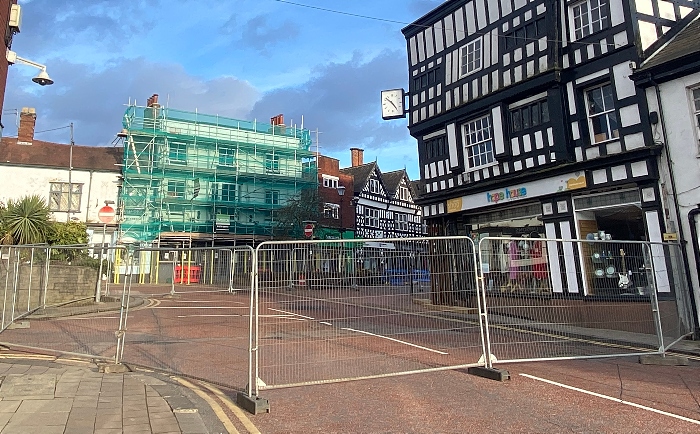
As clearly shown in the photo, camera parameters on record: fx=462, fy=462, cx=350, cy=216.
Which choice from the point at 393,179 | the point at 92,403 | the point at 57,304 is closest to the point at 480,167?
the point at 57,304

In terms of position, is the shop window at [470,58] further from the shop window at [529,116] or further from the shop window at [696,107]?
the shop window at [696,107]

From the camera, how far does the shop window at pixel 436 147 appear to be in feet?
62.4

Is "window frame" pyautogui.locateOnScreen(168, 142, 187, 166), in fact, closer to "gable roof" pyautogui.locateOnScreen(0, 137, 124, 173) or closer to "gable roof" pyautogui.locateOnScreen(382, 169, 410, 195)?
"gable roof" pyautogui.locateOnScreen(0, 137, 124, 173)

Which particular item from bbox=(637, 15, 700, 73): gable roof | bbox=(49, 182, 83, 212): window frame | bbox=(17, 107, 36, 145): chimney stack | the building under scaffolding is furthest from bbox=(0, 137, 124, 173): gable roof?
bbox=(637, 15, 700, 73): gable roof

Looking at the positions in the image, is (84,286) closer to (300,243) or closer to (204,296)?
(204,296)

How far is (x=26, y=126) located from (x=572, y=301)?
4093 centimetres

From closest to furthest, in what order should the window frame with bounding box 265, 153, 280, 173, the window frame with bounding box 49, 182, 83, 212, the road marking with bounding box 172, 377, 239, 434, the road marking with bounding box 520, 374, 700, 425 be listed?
the road marking with bounding box 172, 377, 239, 434 → the road marking with bounding box 520, 374, 700, 425 → the window frame with bounding box 49, 182, 83, 212 → the window frame with bounding box 265, 153, 280, 173

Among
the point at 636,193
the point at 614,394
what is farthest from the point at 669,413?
the point at 636,193

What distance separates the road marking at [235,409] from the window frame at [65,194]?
3305 centimetres

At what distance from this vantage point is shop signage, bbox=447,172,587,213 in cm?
1398

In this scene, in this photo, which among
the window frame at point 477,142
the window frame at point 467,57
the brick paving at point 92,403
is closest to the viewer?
the brick paving at point 92,403

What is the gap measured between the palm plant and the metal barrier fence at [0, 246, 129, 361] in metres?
4.44

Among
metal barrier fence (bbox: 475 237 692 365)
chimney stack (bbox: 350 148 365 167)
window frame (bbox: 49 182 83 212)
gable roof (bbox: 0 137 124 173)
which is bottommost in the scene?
metal barrier fence (bbox: 475 237 692 365)

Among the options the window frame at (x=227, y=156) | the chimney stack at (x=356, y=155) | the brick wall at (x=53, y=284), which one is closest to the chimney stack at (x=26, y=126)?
the window frame at (x=227, y=156)
